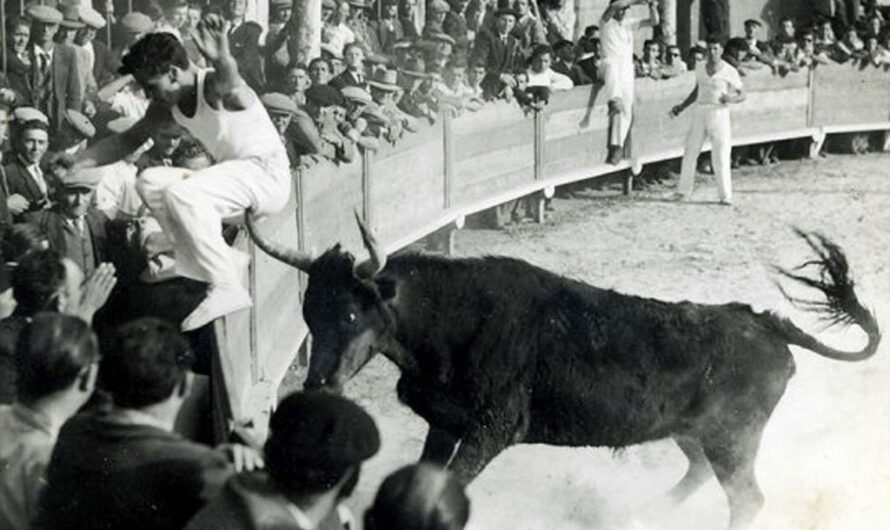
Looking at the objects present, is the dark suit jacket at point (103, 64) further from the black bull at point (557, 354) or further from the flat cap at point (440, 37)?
the flat cap at point (440, 37)

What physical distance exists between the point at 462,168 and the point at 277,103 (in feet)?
7.52

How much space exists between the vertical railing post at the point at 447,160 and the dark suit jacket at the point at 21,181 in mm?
2594

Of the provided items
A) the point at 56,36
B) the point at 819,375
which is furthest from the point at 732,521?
the point at 56,36

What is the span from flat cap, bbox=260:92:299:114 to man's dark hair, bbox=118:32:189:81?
32.3 inches

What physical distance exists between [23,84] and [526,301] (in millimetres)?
2232

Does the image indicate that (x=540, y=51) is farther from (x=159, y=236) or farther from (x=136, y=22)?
(x=159, y=236)

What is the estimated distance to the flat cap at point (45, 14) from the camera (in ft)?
19.8

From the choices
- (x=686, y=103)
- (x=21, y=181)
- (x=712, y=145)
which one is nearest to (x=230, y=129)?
(x=21, y=181)

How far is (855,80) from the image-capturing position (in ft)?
35.6

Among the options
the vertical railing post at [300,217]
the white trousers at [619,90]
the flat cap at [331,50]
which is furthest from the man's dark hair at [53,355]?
the white trousers at [619,90]

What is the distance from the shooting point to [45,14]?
6.04 metres

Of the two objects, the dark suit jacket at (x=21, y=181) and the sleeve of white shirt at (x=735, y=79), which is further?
the sleeve of white shirt at (x=735, y=79)

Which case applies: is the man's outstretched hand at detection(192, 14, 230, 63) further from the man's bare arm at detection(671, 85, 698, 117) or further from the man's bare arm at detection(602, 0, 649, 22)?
the man's bare arm at detection(671, 85, 698, 117)

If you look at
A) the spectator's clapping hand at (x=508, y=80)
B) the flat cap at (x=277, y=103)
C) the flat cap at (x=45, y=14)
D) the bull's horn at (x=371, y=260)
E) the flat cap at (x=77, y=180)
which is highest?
the flat cap at (x=45, y=14)
